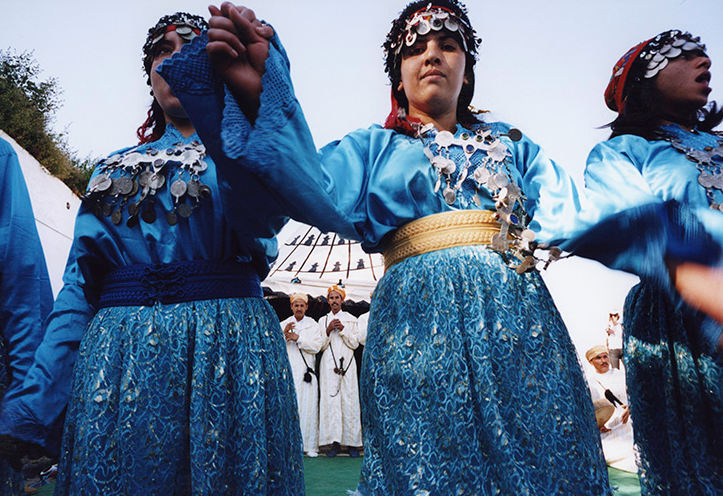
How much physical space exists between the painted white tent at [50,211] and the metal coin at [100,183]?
5887mm

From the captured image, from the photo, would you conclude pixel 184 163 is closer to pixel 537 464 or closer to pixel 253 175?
pixel 253 175

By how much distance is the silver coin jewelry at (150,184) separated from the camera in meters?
1.66

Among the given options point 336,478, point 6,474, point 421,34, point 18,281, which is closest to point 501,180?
point 421,34

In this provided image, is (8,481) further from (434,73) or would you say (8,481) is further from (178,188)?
(434,73)

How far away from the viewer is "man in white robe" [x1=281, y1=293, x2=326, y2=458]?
7492 millimetres

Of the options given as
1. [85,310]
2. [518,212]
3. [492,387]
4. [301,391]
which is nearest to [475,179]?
[518,212]

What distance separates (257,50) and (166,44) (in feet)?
2.98

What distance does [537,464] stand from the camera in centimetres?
131

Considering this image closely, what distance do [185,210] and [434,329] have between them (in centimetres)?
79

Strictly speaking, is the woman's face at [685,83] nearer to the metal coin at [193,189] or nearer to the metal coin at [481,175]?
the metal coin at [481,175]

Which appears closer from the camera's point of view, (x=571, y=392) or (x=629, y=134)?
(x=571, y=392)

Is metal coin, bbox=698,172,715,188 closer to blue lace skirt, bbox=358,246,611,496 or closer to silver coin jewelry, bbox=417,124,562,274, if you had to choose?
silver coin jewelry, bbox=417,124,562,274

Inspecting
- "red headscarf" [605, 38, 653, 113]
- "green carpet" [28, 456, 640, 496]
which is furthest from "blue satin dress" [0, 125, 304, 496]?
"green carpet" [28, 456, 640, 496]

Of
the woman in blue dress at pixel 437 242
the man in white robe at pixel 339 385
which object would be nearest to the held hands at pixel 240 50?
the woman in blue dress at pixel 437 242
